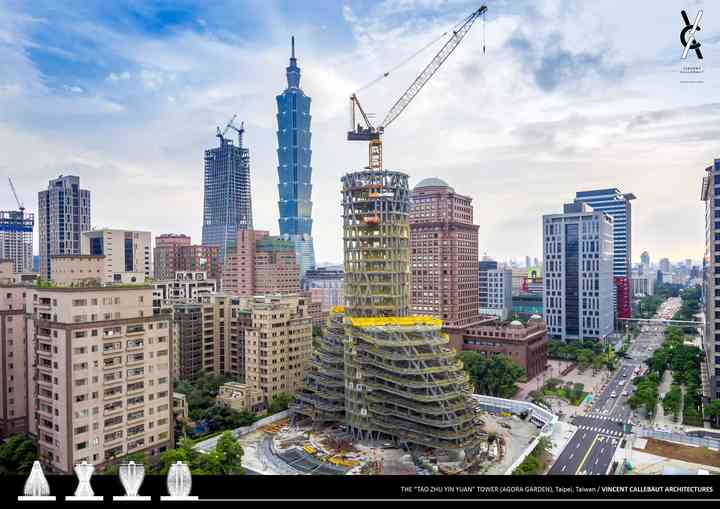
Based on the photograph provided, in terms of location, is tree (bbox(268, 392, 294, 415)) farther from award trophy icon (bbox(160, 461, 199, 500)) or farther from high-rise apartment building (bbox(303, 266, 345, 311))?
high-rise apartment building (bbox(303, 266, 345, 311))

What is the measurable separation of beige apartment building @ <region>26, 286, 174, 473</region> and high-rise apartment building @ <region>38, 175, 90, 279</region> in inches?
472

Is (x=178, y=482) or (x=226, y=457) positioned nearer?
(x=178, y=482)

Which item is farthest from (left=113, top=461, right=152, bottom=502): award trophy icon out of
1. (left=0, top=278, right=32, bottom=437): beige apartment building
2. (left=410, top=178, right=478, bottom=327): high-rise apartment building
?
(left=410, top=178, right=478, bottom=327): high-rise apartment building

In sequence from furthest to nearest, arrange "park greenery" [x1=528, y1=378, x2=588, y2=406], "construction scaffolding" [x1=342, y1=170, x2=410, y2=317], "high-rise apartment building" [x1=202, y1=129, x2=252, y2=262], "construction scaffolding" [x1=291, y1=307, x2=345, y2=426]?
"high-rise apartment building" [x1=202, y1=129, x2=252, y2=262]
"park greenery" [x1=528, y1=378, x2=588, y2=406]
"construction scaffolding" [x1=342, y1=170, x2=410, y2=317]
"construction scaffolding" [x1=291, y1=307, x2=345, y2=426]

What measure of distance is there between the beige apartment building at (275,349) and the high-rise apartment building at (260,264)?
1704 cm

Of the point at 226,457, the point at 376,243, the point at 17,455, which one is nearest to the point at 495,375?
the point at 376,243

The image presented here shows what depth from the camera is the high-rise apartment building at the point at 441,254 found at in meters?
27.7

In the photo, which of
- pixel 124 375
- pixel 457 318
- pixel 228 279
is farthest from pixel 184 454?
pixel 228 279

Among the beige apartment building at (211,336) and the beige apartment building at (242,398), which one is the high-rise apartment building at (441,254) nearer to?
the beige apartment building at (211,336)

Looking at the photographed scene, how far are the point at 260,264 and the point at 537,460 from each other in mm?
28065

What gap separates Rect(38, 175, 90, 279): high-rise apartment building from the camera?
2192cm

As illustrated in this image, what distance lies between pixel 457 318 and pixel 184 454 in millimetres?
19112

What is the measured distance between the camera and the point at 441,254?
1098 inches

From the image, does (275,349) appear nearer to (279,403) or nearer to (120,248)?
(279,403)
